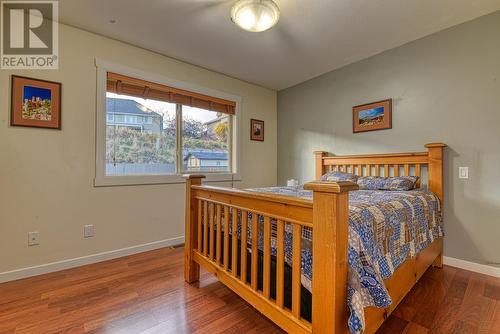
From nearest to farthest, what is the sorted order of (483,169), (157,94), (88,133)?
(483,169) < (88,133) < (157,94)

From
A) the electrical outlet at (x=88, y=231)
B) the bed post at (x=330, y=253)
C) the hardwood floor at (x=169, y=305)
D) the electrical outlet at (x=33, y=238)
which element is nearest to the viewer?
the bed post at (x=330, y=253)

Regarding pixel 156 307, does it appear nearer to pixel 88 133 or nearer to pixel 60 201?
pixel 60 201

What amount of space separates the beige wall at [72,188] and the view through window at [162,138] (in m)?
0.22

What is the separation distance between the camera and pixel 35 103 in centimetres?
213

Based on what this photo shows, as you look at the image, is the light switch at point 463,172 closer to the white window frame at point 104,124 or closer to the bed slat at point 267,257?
the bed slat at point 267,257

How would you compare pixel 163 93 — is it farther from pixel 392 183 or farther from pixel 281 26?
pixel 392 183

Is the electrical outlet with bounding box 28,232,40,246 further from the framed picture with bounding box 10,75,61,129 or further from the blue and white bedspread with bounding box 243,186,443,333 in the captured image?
the blue and white bedspread with bounding box 243,186,443,333

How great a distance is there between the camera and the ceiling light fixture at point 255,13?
177 centimetres

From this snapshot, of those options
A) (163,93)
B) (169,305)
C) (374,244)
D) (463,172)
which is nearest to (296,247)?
(374,244)

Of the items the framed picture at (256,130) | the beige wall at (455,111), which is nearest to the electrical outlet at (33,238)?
the framed picture at (256,130)

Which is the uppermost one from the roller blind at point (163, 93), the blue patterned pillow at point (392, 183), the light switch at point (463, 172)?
the roller blind at point (163, 93)

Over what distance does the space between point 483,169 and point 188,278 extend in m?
2.78

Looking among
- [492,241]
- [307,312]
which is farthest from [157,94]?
[492,241]

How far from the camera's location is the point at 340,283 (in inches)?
38.1
